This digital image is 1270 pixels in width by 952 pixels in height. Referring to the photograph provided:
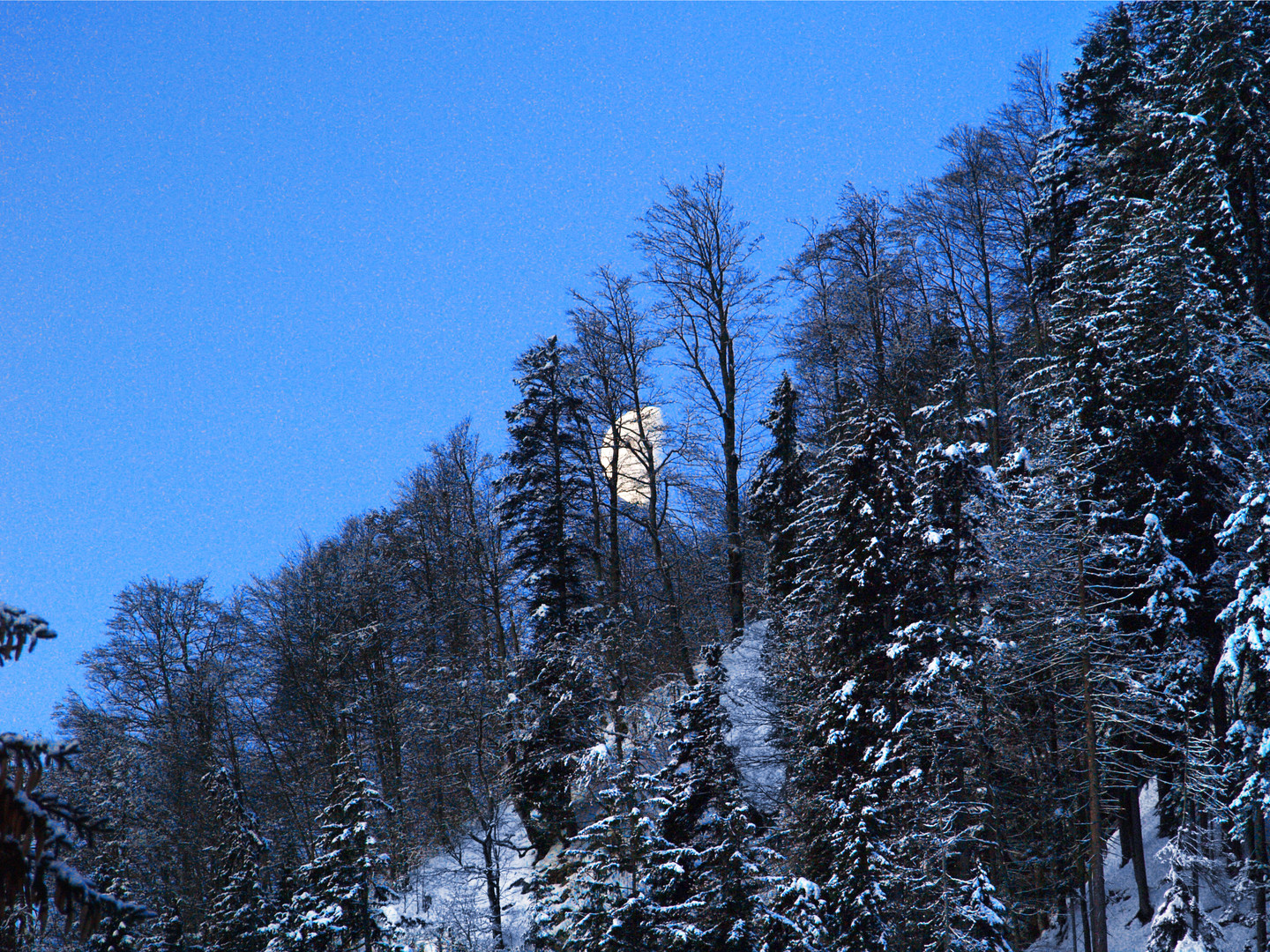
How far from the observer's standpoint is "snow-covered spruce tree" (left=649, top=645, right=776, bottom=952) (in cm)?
1762

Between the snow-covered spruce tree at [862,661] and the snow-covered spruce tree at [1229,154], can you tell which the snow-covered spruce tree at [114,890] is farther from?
the snow-covered spruce tree at [1229,154]

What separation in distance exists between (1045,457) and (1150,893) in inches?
481

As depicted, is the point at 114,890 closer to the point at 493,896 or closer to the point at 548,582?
the point at 493,896

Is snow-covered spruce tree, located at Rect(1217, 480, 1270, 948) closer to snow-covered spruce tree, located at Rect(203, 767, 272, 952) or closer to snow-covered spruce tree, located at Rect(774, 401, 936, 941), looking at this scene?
snow-covered spruce tree, located at Rect(774, 401, 936, 941)

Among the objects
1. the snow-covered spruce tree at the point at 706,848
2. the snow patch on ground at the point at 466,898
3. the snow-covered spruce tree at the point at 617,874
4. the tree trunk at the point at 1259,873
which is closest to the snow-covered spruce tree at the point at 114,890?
the snow patch on ground at the point at 466,898

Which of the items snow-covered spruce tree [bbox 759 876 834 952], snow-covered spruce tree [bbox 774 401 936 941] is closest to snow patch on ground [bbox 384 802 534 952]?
snow-covered spruce tree [bbox 759 876 834 952]

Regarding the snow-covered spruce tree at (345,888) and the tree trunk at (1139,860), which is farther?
the snow-covered spruce tree at (345,888)

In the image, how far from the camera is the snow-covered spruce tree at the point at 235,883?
28469 millimetres

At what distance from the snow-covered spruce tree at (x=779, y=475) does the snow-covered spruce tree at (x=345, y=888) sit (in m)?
15.3

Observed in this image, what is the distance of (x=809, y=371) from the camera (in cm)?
4481

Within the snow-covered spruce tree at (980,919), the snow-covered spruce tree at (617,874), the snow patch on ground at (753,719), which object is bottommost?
the snow-covered spruce tree at (980,919)

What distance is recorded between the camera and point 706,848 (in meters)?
18.9

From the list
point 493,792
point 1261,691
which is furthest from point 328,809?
point 1261,691

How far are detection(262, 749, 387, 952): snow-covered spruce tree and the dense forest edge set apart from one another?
0.13 metres
